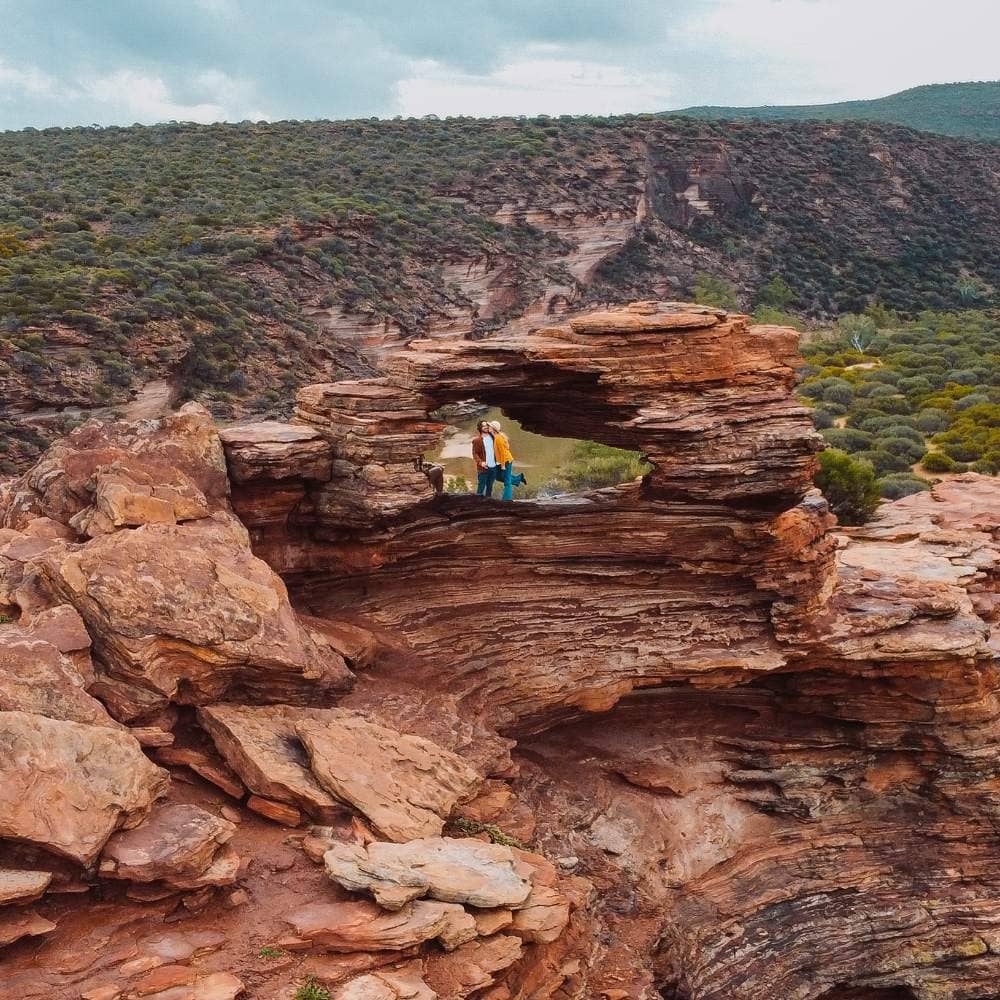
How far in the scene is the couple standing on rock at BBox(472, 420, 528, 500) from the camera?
17.4m

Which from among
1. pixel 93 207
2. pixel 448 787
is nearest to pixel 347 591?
pixel 448 787

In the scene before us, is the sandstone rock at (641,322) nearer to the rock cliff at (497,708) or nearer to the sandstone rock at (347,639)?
the rock cliff at (497,708)

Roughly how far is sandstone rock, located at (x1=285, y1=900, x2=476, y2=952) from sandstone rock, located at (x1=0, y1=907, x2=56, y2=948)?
2.12 m

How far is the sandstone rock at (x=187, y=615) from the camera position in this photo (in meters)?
10.9

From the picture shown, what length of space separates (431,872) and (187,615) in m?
4.03

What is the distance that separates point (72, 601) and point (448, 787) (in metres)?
4.90

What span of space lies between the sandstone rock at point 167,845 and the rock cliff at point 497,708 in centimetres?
3

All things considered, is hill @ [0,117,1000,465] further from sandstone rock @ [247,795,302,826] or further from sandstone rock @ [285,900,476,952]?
sandstone rock @ [285,900,476,952]

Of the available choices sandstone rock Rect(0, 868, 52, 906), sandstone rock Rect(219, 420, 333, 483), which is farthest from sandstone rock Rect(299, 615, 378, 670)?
sandstone rock Rect(0, 868, 52, 906)

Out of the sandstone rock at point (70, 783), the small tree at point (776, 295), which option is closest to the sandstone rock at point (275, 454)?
the sandstone rock at point (70, 783)

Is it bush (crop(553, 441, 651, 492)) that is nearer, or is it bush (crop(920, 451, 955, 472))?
bush (crop(553, 441, 651, 492))

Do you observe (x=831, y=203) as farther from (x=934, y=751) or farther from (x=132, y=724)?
(x=132, y=724)

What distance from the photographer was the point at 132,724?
10.7m

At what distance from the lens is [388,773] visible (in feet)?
37.2
